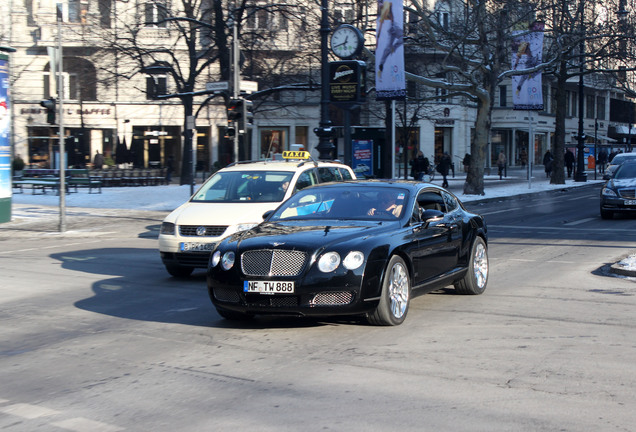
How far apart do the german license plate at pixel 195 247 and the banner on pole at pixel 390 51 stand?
664 inches

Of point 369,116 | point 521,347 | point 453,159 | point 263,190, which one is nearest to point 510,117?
point 453,159

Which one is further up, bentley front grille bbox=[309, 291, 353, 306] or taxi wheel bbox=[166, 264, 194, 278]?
bentley front grille bbox=[309, 291, 353, 306]

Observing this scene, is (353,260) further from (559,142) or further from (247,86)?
(559,142)

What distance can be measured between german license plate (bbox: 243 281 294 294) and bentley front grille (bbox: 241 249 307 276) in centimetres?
9

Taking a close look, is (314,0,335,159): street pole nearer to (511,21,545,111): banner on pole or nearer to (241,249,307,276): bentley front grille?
(511,21,545,111): banner on pole

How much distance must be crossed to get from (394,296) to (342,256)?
2.64 feet

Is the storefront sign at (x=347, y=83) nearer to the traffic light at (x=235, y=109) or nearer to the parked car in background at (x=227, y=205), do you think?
the traffic light at (x=235, y=109)

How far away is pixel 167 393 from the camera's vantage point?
577 centimetres

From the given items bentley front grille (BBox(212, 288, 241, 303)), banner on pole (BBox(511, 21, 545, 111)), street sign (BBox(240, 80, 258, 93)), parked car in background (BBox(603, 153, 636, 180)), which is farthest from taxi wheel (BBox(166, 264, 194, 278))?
banner on pole (BBox(511, 21, 545, 111))

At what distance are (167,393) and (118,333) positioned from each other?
2.37 m

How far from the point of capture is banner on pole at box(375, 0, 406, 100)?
86.9 feet

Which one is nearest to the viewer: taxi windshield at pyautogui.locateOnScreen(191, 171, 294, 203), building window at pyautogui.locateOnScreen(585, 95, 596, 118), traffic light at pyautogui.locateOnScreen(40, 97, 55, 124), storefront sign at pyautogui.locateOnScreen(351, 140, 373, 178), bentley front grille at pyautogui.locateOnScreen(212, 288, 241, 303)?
bentley front grille at pyautogui.locateOnScreen(212, 288, 241, 303)

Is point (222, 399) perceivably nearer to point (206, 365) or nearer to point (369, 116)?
point (206, 365)

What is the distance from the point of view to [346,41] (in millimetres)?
25547
